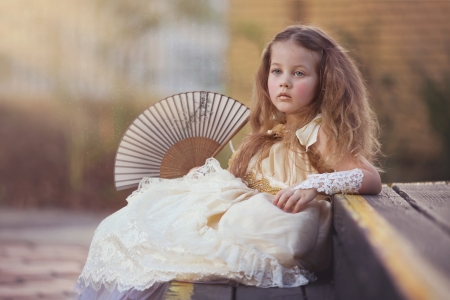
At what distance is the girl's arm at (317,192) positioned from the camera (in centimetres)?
134

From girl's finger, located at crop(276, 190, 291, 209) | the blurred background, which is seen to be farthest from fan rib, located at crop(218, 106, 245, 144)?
the blurred background

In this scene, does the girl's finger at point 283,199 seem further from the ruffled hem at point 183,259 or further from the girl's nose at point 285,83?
the girl's nose at point 285,83

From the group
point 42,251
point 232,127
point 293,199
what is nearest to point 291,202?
point 293,199

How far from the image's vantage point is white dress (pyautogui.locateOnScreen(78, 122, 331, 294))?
4.11 feet

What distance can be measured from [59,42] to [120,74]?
2.09 ft

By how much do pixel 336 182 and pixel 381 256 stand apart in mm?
624

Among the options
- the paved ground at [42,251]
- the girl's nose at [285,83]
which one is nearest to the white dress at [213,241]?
the girl's nose at [285,83]

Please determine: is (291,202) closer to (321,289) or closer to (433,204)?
(321,289)

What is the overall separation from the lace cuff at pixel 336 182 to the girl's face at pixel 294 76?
0.33 meters

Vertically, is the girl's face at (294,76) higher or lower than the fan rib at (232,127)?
higher

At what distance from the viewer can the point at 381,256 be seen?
0.78 meters

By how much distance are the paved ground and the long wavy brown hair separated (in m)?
0.93

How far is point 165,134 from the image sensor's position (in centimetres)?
213

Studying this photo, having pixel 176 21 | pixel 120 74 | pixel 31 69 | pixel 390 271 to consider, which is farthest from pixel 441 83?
pixel 390 271
